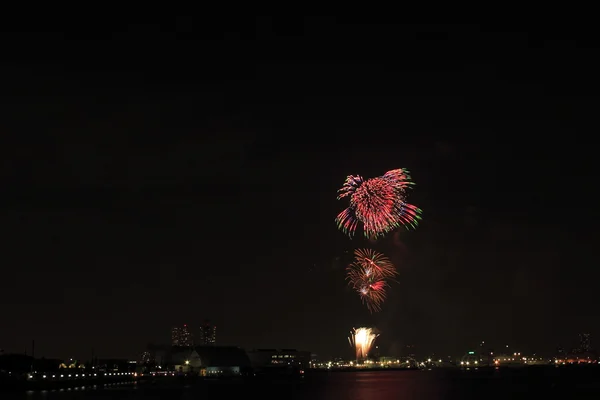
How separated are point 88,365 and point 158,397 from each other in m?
93.2

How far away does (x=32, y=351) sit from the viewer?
18138cm

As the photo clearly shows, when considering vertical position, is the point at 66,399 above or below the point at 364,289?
below

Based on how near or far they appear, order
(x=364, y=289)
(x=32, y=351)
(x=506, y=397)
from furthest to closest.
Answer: (x=32, y=351), (x=364, y=289), (x=506, y=397)

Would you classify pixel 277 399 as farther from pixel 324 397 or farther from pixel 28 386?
pixel 28 386

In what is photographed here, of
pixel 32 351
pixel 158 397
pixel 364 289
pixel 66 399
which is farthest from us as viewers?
pixel 32 351

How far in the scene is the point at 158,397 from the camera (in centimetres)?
10994

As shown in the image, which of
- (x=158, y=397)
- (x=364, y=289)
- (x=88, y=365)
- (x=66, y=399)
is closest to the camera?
(x=66, y=399)

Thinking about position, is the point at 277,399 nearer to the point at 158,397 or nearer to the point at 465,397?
the point at 158,397

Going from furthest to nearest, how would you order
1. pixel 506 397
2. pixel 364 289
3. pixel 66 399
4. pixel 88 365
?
pixel 88 365 → pixel 364 289 → pixel 506 397 → pixel 66 399

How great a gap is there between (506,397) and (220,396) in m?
44.8

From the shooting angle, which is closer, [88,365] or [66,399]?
[66,399]

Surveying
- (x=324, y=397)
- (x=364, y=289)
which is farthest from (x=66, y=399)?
(x=364, y=289)

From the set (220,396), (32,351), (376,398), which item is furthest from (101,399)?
(32,351)

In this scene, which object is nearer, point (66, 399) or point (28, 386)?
point (66, 399)
